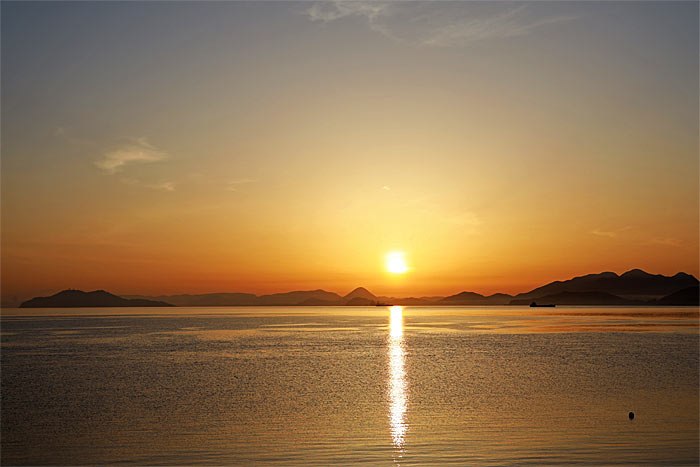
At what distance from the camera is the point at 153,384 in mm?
44094

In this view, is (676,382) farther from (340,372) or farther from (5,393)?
(5,393)

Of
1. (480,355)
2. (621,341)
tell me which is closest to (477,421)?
(480,355)

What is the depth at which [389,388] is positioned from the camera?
4153cm

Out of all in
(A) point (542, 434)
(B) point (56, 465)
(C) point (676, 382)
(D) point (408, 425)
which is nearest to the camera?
(B) point (56, 465)

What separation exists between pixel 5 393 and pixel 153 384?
9.84 metres

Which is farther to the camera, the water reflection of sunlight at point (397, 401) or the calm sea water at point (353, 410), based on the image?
the water reflection of sunlight at point (397, 401)

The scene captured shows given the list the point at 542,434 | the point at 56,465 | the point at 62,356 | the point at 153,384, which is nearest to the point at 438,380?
the point at 542,434

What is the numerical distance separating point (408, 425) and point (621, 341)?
69.8 metres

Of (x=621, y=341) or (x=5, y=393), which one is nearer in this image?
(x=5, y=393)

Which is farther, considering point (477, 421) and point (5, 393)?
point (5, 393)

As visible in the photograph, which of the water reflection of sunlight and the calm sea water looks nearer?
the calm sea water

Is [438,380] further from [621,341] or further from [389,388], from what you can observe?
[621,341]

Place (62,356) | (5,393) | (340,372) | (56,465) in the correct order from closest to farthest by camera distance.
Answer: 1. (56,465)
2. (5,393)
3. (340,372)
4. (62,356)

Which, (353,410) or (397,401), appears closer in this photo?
(353,410)
